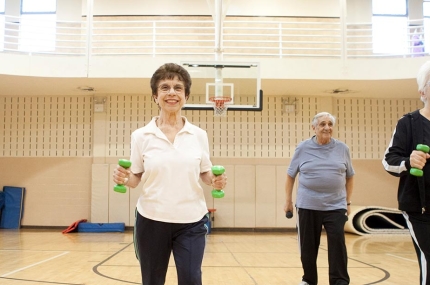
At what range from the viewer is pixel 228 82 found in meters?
9.53

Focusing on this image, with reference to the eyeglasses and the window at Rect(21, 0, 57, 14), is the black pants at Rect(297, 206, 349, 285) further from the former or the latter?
the window at Rect(21, 0, 57, 14)

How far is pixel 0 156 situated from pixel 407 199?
12214 mm

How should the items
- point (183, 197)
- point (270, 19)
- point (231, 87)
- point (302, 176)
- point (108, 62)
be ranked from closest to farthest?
point (183, 197)
point (302, 176)
point (231, 87)
point (108, 62)
point (270, 19)

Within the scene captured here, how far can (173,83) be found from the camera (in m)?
2.61

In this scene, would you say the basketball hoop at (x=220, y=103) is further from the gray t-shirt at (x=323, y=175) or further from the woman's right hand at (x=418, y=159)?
the woman's right hand at (x=418, y=159)

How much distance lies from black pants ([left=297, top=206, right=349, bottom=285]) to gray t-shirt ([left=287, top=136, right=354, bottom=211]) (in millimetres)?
74

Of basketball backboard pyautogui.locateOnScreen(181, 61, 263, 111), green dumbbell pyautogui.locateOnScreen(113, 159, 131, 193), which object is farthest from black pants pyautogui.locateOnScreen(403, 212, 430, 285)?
basketball backboard pyautogui.locateOnScreen(181, 61, 263, 111)

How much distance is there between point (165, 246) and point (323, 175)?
2350 millimetres

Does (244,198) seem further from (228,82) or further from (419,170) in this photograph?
(419,170)

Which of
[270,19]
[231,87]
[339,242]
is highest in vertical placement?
[270,19]

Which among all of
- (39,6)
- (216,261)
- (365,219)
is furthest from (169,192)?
(39,6)

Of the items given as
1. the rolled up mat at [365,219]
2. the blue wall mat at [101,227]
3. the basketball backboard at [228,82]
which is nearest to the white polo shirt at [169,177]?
the basketball backboard at [228,82]

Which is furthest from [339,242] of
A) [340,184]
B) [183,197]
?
[183,197]

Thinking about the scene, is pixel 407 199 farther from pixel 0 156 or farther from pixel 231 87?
pixel 0 156
